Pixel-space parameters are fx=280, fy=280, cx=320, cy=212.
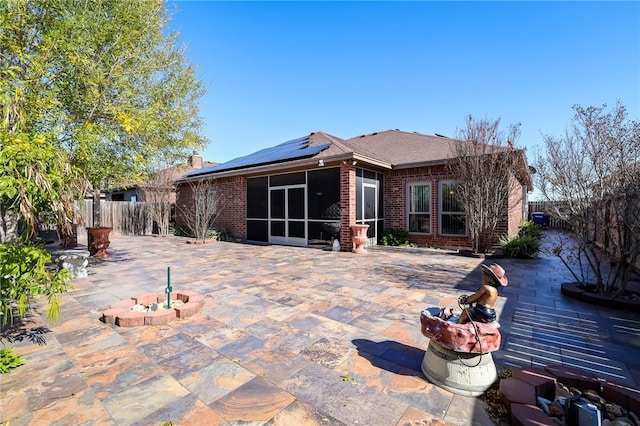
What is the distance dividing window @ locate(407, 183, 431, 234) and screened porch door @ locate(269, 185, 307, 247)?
4.01 meters

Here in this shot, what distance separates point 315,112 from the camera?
14281 millimetres

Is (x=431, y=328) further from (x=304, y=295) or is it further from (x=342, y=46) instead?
(x=342, y=46)

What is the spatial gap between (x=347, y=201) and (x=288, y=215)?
288cm

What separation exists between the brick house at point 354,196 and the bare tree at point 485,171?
653 mm

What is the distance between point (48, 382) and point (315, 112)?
13797mm

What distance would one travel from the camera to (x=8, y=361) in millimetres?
2467

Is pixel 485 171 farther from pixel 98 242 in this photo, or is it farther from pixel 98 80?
pixel 98 242

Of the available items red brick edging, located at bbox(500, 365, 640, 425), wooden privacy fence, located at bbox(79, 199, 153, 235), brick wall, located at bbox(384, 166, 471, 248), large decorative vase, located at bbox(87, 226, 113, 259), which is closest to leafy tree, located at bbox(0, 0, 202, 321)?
large decorative vase, located at bbox(87, 226, 113, 259)

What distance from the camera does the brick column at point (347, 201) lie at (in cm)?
914

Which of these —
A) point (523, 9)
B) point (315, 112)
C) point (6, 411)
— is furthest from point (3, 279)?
point (315, 112)

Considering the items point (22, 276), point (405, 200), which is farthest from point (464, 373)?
point (405, 200)

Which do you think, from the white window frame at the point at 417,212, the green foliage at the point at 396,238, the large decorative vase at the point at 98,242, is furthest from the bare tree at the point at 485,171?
the large decorative vase at the point at 98,242

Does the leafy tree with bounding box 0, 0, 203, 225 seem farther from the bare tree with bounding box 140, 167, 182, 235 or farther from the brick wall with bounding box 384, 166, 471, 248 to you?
the bare tree with bounding box 140, 167, 182, 235

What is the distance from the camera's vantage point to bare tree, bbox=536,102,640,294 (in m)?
4.02
